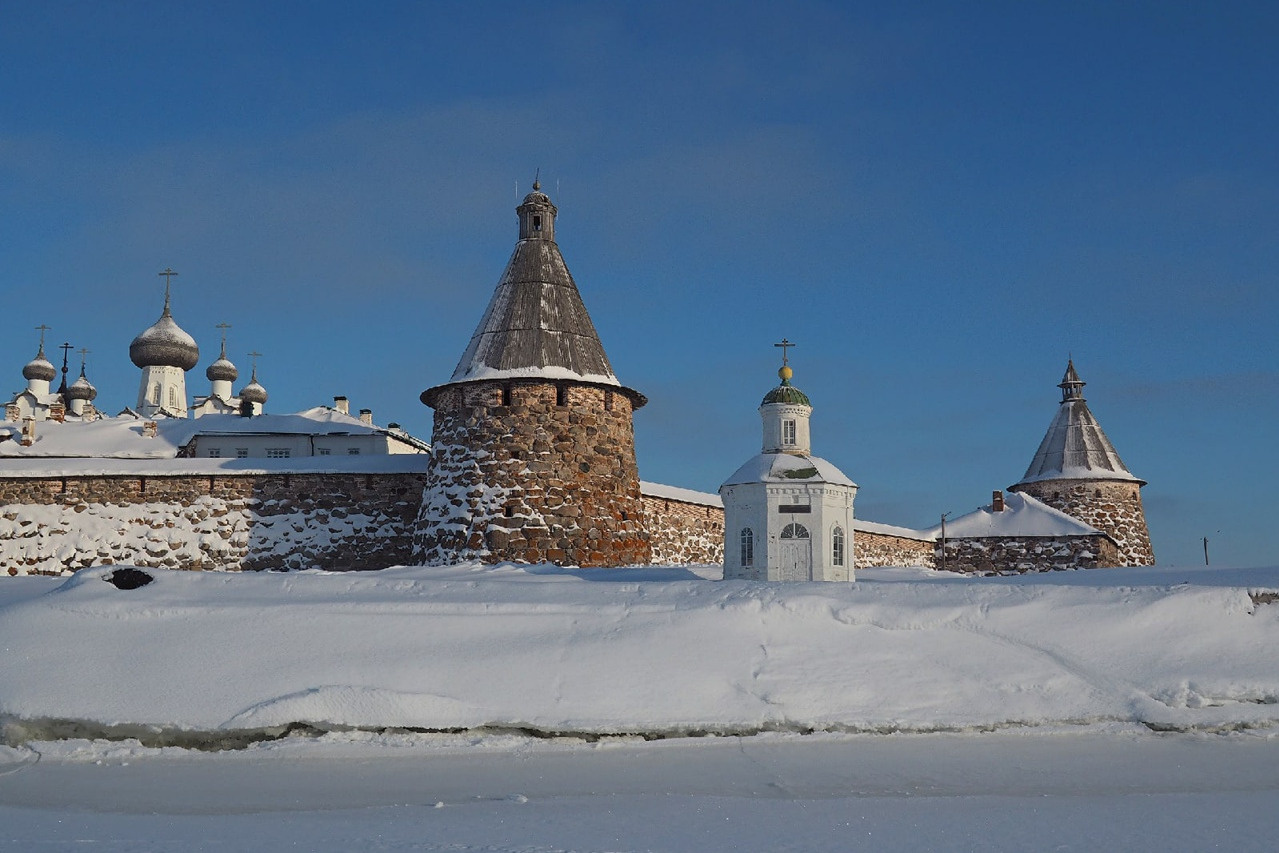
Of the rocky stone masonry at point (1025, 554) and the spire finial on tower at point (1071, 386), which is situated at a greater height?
the spire finial on tower at point (1071, 386)

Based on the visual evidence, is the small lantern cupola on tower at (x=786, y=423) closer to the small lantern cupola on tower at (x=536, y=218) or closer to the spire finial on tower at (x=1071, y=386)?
the small lantern cupola on tower at (x=536, y=218)

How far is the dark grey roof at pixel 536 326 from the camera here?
15.5 m

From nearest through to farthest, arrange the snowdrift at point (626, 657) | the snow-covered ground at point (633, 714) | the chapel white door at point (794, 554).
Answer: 1. the snow-covered ground at point (633, 714)
2. the snowdrift at point (626, 657)
3. the chapel white door at point (794, 554)

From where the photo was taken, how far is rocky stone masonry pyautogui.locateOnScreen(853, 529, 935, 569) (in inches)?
837

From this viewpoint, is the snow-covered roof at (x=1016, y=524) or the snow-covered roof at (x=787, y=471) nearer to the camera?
the snow-covered roof at (x=787, y=471)

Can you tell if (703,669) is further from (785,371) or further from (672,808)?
(785,371)

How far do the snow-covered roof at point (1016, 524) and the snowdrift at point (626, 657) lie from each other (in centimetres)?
1570

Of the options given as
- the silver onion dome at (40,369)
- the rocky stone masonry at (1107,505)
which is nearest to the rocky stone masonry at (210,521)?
the rocky stone masonry at (1107,505)

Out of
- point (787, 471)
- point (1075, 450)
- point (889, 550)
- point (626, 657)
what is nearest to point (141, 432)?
point (889, 550)

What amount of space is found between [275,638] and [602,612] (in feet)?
6.84

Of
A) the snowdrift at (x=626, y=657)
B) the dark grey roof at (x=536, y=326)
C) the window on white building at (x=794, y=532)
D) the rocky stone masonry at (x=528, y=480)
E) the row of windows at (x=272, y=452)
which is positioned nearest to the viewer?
the snowdrift at (x=626, y=657)

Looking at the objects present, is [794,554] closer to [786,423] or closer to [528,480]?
[786,423]

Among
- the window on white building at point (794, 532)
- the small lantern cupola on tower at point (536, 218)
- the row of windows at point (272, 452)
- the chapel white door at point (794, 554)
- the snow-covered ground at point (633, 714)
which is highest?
the small lantern cupola on tower at point (536, 218)

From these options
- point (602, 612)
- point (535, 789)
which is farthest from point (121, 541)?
point (535, 789)
